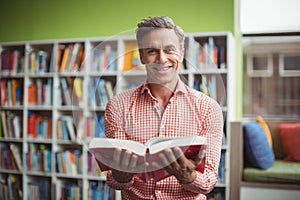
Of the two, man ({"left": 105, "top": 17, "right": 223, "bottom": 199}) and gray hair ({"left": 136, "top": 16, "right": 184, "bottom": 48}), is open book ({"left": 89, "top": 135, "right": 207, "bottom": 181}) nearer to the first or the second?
man ({"left": 105, "top": 17, "right": 223, "bottom": 199})

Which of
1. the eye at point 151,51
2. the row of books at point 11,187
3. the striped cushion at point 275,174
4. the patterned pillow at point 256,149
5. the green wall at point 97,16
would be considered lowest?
the row of books at point 11,187

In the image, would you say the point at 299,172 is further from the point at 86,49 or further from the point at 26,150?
the point at 26,150

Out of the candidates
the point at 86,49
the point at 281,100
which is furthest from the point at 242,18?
the point at 281,100

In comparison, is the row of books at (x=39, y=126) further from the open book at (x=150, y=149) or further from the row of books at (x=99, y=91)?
the open book at (x=150, y=149)

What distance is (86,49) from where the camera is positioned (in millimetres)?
2598

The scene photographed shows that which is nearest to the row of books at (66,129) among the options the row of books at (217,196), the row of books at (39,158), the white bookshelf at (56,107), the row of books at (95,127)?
the white bookshelf at (56,107)

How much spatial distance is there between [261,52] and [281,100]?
0.61 m

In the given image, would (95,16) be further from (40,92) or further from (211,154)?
(211,154)

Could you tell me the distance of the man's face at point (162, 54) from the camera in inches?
51.9

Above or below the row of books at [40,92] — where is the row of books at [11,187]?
below

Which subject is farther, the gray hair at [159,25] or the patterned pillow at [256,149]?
the patterned pillow at [256,149]

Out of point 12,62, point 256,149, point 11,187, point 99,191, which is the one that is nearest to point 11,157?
point 11,187

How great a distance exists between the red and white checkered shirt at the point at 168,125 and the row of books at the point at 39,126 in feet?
4.90

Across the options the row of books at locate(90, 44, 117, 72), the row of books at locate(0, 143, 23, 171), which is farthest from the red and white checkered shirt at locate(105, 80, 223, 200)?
the row of books at locate(0, 143, 23, 171)
